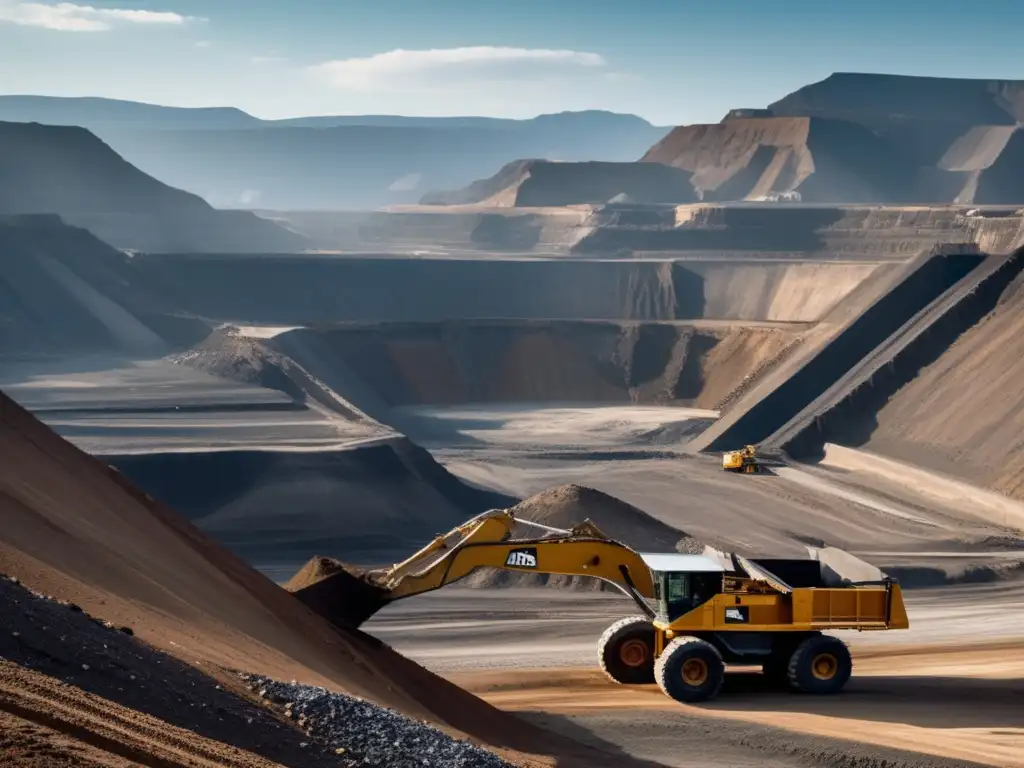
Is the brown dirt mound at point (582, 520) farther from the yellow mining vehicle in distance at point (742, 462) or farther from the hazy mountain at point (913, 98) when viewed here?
the hazy mountain at point (913, 98)

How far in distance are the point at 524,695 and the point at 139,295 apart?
171 ft

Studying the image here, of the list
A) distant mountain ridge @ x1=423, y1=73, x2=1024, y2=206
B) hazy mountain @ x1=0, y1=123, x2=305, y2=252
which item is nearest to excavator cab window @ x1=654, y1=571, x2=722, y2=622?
hazy mountain @ x1=0, y1=123, x2=305, y2=252

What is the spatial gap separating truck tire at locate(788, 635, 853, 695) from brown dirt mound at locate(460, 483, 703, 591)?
956cm

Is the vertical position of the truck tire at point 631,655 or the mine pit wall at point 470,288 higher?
the mine pit wall at point 470,288

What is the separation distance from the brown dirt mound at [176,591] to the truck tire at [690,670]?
6.57ft

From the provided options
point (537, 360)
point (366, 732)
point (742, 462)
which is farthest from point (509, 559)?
point (537, 360)

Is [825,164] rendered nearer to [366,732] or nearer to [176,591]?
[176,591]

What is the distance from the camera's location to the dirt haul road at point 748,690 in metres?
13.2

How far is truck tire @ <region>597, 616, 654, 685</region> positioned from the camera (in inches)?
642

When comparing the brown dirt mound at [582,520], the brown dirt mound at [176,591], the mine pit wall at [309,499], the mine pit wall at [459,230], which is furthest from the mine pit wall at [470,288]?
the brown dirt mound at [176,591]

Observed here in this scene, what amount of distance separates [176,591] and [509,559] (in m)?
3.66

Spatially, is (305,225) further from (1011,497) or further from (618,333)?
(1011,497)

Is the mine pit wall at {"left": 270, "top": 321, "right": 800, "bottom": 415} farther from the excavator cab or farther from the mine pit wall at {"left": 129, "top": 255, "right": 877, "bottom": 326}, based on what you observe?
the excavator cab

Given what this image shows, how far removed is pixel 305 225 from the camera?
11912 cm
